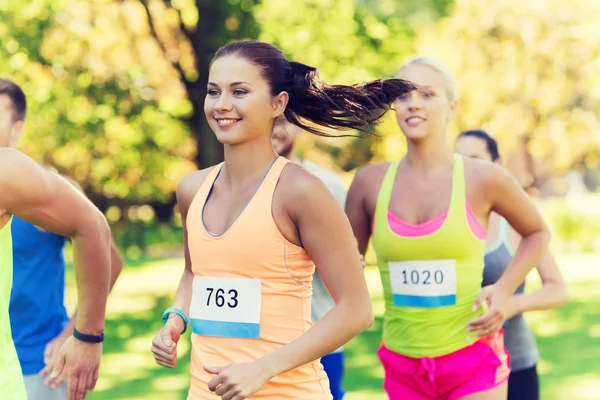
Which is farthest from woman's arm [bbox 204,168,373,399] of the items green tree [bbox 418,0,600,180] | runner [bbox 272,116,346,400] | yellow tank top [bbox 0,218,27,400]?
green tree [bbox 418,0,600,180]

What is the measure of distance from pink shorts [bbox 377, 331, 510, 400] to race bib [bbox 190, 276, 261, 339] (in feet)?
4.29

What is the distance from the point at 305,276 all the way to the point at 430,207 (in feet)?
4.16

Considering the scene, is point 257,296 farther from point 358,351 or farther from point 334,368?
point 358,351

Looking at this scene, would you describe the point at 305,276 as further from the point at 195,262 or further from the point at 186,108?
the point at 186,108

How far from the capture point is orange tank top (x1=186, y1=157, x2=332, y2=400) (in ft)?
8.61

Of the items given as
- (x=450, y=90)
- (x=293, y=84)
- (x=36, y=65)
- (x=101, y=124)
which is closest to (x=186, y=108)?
(x=101, y=124)

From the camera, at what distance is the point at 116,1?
13328 mm

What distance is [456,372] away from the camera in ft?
12.2

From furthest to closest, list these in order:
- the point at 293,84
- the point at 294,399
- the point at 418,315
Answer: the point at 418,315
the point at 293,84
the point at 294,399

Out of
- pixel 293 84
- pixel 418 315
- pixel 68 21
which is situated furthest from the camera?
pixel 68 21

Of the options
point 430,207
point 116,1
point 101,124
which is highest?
point 116,1

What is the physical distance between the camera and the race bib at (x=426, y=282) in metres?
3.75

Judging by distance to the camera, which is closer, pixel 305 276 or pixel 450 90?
pixel 305 276

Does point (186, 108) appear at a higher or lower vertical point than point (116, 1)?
lower
